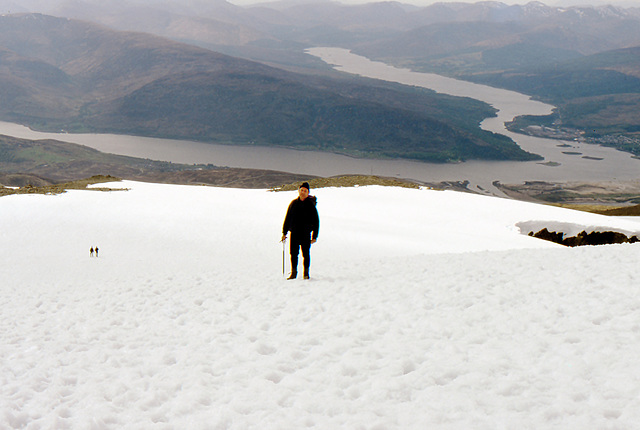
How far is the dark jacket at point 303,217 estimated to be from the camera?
43.1 ft

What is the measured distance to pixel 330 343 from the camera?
27.9 feet

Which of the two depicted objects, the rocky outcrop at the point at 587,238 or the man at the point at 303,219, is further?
the rocky outcrop at the point at 587,238

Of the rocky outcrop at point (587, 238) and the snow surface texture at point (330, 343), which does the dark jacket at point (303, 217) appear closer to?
the snow surface texture at point (330, 343)

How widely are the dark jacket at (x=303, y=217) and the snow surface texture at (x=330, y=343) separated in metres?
1.49

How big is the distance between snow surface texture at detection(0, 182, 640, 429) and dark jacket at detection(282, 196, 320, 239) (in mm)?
1491

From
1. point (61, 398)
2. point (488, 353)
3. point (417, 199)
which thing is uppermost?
point (417, 199)

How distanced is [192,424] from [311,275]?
8.51 metres

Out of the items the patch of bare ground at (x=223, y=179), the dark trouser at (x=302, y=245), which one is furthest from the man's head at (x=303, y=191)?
the patch of bare ground at (x=223, y=179)

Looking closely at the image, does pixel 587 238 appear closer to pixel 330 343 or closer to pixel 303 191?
pixel 303 191

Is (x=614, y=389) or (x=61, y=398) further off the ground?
(x=614, y=389)

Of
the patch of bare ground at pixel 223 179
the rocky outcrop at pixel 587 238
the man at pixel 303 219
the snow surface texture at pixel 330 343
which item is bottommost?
the snow surface texture at pixel 330 343

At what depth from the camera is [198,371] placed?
777 centimetres

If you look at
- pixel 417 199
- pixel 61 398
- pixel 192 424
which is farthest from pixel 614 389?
pixel 417 199

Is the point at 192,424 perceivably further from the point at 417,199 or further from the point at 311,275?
the point at 417,199
